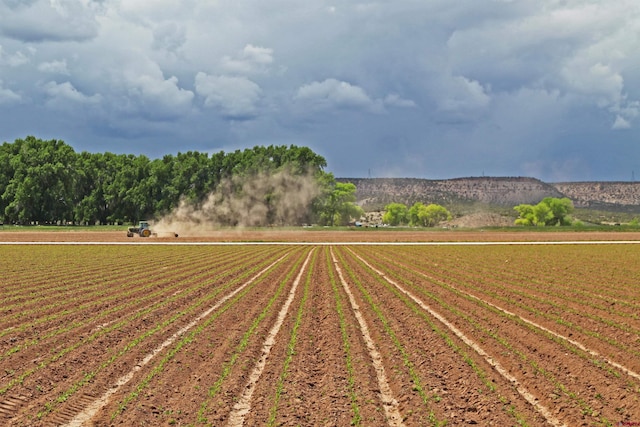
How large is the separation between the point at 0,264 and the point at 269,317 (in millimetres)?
27520

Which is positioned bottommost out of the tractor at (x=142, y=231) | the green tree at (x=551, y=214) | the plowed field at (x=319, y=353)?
the plowed field at (x=319, y=353)

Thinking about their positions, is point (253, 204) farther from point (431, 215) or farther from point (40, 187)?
point (431, 215)

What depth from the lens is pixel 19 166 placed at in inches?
5079

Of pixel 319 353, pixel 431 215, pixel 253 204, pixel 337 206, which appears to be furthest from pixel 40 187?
pixel 319 353

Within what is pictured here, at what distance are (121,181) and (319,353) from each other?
131 m

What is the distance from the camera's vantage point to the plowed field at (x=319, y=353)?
30.9ft

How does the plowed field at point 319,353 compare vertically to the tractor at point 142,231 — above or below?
below

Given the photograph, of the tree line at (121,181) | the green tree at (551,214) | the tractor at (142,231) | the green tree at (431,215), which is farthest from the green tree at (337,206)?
the green tree at (551,214)

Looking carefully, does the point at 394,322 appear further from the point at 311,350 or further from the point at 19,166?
Answer: the point at 19,166

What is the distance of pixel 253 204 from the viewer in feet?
378

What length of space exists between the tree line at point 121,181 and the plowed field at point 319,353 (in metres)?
99.6

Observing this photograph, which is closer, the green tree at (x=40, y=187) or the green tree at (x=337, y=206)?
the green tree at (x=337, y=206)

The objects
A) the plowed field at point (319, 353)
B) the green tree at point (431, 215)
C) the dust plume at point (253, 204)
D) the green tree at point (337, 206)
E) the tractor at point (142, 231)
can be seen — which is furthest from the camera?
the green tree at point (431, 215)

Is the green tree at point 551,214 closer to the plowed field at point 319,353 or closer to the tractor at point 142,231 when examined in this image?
the tractor at point 142,231
